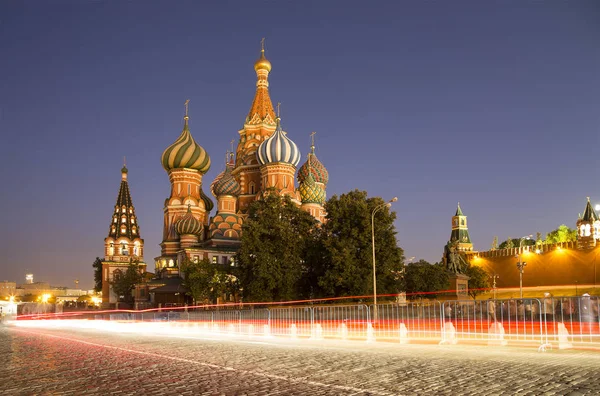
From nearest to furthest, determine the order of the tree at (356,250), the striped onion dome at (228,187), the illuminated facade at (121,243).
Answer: the tree at (356,250) < the striped onion dome at (228,187) < the illuminated facade at (121,243)

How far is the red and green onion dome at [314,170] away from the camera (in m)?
80.8

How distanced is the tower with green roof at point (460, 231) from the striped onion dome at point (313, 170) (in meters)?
33.7

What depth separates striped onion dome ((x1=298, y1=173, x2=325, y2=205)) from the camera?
7494 centimetres

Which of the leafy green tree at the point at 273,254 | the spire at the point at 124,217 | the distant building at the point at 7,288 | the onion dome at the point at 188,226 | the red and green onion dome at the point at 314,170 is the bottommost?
the distant building at the point at 7,288

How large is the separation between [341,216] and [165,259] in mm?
35103

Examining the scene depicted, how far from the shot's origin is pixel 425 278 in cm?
5259

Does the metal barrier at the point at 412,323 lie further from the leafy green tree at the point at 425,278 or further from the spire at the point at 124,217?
the spire at the point at 124,217

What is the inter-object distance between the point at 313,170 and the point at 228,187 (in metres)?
14.9

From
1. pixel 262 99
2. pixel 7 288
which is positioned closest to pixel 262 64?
pixel 262 99

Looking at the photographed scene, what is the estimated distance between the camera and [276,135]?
69.9 metres

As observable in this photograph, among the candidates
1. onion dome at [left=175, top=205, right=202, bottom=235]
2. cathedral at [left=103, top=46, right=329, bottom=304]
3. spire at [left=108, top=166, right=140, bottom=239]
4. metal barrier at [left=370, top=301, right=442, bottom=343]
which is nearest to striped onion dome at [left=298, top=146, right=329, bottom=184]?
cathedral at [left=103, top=46, right=329, bottom=304]

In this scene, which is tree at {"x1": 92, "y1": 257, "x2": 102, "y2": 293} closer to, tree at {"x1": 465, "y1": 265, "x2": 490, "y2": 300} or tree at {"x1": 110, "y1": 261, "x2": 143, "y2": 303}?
tree at {"x1": 110, "y1": 261, "x2": 143, "y2": 303}

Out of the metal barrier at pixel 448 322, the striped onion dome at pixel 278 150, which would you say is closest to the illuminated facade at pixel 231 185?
the striped onion dome at pixel 278 150

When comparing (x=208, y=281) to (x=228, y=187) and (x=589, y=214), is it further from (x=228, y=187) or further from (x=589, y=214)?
(x=589, y=214)
